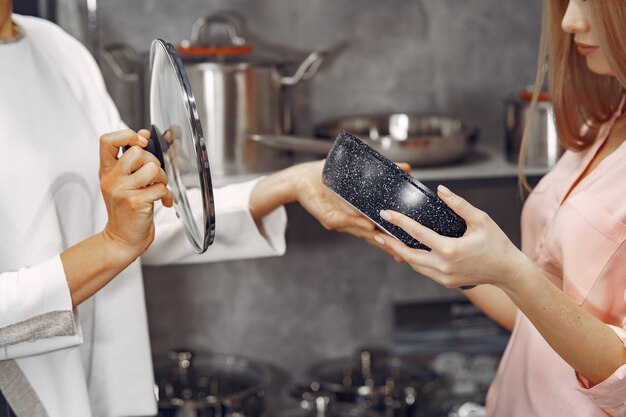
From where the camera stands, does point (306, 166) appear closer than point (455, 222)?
No

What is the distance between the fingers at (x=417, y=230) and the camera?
97cm

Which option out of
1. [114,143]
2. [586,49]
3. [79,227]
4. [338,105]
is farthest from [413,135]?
[114,143]

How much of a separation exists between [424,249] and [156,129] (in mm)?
350

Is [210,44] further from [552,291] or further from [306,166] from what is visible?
[552,291]

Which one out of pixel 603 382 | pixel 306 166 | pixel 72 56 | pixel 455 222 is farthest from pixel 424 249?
pixel 72 56

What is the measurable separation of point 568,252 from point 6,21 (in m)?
0.80

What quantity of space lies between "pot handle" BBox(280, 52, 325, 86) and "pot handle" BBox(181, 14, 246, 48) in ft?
0.41

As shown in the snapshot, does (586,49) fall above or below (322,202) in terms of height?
above

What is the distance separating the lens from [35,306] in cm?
110

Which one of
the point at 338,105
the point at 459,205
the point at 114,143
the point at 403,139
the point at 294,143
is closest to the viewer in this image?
the point at 459,205

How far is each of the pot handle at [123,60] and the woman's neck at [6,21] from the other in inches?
22.4

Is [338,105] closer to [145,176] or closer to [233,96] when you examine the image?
[233,96]

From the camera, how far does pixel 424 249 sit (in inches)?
39.8

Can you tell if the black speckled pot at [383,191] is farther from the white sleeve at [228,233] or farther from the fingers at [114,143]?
the white sleeve at [228,233]
